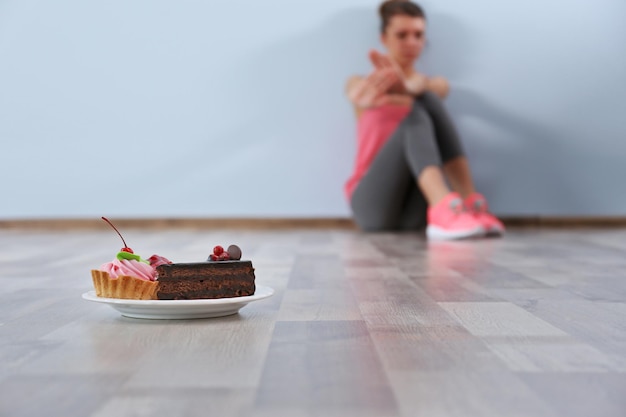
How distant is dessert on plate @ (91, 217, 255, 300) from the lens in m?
1.24

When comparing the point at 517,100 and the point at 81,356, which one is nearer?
the point at 81,356

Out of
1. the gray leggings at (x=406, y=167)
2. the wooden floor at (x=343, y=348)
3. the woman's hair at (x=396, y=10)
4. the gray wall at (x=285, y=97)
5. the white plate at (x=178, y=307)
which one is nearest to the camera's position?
the wooden floor at (x=343, y=348)

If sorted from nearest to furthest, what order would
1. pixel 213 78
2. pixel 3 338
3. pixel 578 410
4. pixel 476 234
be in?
1. pixel 578 410
2. pixel 3 338
3. pixel 476 234
4. pixel 213 78

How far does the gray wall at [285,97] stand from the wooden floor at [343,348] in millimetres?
2102

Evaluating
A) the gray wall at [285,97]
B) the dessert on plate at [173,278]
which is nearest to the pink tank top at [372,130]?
the gray wall at [285,97]

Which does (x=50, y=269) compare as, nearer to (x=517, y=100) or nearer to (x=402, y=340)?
(x=402, y=340)

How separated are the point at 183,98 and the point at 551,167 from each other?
5.97 ft

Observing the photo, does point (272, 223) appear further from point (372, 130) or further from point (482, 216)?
point (482, 216)

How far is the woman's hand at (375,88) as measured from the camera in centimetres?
351

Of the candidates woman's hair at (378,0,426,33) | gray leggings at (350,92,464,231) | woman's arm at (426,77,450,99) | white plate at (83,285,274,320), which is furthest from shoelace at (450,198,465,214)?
white plate at (83,285,274,320)

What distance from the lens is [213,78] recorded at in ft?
13.6

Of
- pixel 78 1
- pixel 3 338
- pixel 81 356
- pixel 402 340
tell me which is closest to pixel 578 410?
pixel 402 340

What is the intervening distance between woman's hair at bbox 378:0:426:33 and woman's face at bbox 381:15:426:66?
2 cm

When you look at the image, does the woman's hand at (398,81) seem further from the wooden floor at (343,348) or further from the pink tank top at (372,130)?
the wooden floor at (343,348)
